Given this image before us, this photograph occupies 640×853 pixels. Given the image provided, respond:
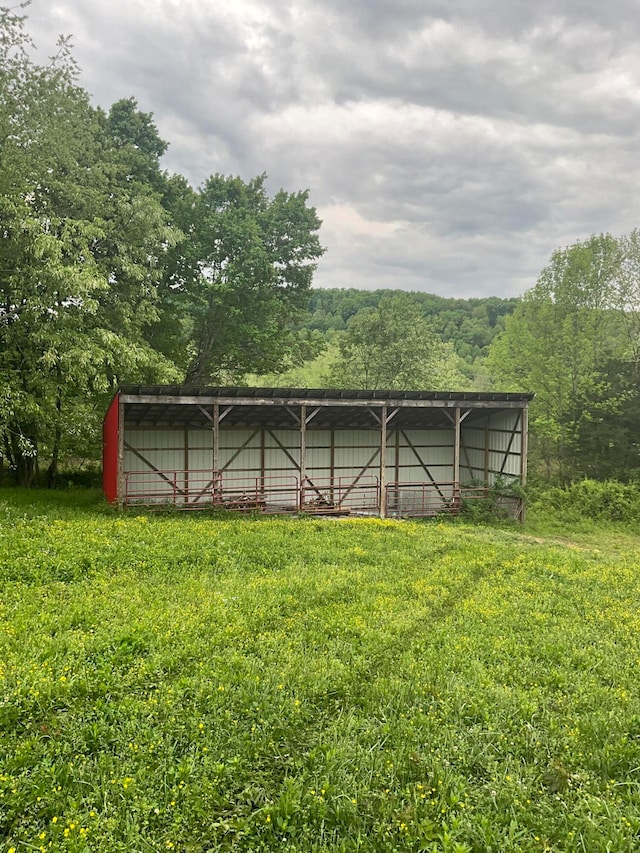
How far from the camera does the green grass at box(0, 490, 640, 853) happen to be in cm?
344

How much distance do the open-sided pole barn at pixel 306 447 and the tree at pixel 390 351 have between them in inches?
403

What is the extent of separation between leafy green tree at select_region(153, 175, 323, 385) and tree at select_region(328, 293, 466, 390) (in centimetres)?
562

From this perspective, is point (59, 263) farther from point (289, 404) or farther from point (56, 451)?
point (56, 451)

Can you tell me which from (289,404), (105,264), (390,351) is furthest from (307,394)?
(390,351)

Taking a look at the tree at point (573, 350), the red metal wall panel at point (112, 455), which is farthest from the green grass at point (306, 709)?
the tree at point (573, 350)

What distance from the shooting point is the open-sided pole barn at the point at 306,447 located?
15.3 m

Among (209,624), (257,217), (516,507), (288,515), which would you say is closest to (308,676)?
(209,624)

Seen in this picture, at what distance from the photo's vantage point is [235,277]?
81.1 feet

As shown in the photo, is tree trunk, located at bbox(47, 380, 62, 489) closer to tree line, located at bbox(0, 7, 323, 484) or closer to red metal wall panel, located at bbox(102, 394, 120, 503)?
tree line, located at bbox(0, 7, 323, 484)

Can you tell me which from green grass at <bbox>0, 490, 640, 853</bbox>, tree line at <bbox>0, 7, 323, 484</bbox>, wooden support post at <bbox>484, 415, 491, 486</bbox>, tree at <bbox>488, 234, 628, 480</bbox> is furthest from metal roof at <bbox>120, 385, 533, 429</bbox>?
tree at <bbox>488, 234, 628, 480</bbox>

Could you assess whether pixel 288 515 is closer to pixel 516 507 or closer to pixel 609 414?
pixel 516 507

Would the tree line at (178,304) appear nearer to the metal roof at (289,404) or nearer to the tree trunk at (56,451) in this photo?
the tree trunk at (56,451)

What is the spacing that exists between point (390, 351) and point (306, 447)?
13.8 meters

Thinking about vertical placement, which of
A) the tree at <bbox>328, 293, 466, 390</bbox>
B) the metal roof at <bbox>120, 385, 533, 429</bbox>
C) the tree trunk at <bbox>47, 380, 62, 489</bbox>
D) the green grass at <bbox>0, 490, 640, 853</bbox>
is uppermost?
the tree at <bbox>328, 293, 466, 390</bbox>
